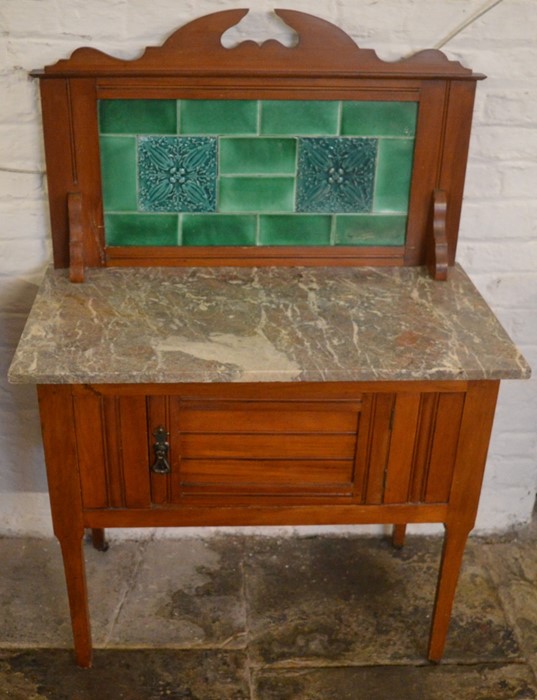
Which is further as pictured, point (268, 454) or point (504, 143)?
point (504, 143)

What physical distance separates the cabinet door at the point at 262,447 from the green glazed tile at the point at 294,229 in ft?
1.56

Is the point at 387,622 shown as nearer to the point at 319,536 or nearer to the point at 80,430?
the point at 319,536

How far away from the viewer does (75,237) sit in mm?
1840

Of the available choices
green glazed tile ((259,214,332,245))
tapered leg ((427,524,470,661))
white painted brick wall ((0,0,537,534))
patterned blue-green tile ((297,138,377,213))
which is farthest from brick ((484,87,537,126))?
tapered leg ((427,524,470,661))

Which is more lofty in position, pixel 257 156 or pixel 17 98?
pixel 17 98

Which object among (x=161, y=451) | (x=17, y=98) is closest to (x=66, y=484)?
(x=161, y=451)

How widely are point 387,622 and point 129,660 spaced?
61 centimetres

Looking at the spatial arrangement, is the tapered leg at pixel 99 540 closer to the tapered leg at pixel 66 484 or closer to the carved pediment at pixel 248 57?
the tapered leg at pixel 66 484

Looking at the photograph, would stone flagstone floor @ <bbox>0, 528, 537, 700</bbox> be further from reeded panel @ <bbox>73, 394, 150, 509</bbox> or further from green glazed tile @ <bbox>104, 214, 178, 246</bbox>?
green glazed tile @ <bbox>104, 214, 178, 246</bbox>

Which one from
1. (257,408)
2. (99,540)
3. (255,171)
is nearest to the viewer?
(257,408)

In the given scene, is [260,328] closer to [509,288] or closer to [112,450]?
[112,450]

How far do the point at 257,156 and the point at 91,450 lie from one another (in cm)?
71

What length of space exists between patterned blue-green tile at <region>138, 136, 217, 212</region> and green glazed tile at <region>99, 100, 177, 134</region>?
0.02m

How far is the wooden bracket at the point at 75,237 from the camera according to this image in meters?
1.82
